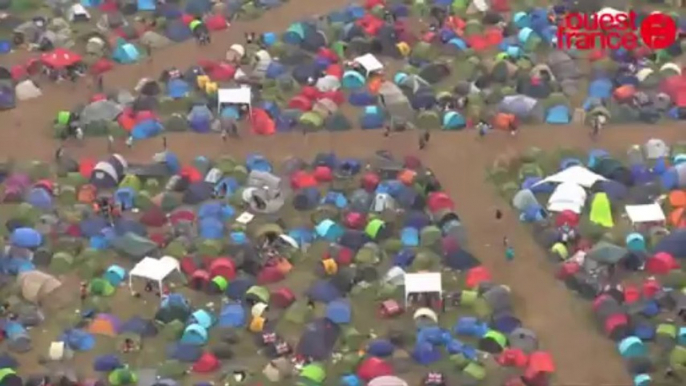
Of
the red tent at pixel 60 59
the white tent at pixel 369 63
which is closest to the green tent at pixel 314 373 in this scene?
the white tent at pixel 369 63

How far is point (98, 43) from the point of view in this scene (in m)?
25.8

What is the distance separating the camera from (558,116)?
23094 millimetres

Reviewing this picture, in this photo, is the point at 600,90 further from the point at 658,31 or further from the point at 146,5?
the point at 146,5

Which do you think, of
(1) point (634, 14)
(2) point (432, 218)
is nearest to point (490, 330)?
(2) point (432, 218)

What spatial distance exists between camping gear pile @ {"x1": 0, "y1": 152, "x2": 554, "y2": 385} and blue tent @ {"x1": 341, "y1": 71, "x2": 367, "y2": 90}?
8.88 ft

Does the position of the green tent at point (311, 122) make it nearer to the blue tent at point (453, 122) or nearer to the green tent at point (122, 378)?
the blue tent at point (453, 122)

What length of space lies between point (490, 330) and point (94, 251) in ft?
21.9

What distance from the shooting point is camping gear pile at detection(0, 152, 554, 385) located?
17.5 meters

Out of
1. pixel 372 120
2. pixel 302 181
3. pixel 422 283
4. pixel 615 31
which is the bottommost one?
pixel 615 31

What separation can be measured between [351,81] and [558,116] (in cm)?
428

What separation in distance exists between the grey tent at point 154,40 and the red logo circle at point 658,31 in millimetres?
10515

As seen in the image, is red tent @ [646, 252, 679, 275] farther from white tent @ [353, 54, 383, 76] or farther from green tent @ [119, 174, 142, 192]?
green tent @ [119, 174, 142, 192]

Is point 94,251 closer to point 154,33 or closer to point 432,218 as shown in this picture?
point 432,218

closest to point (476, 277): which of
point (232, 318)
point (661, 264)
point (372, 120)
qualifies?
point (661, 264)
